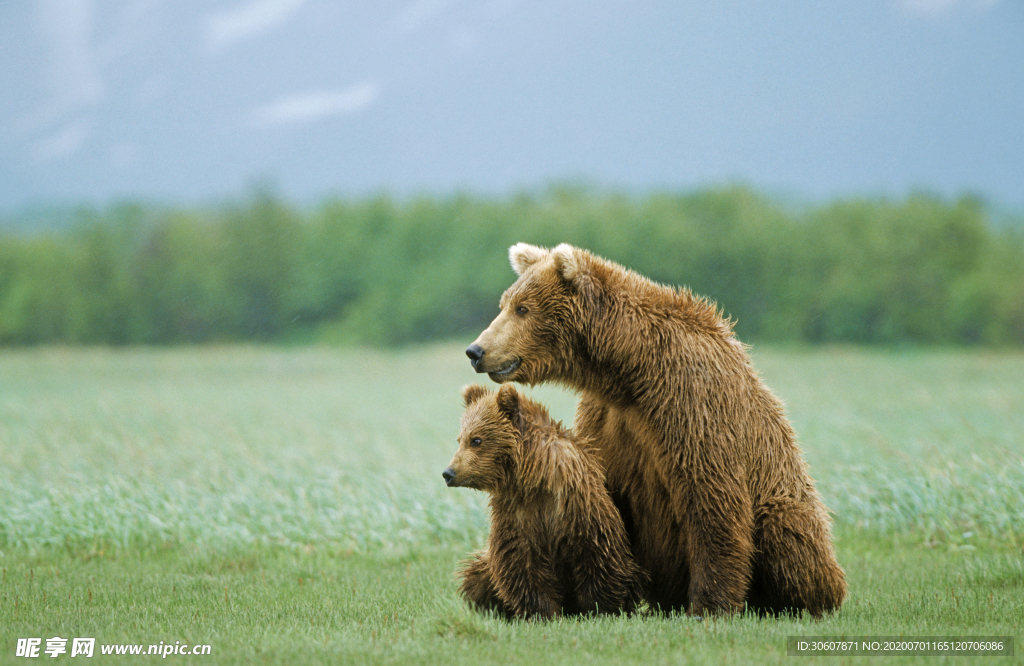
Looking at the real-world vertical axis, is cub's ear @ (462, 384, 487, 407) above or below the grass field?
above

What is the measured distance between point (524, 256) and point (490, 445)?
118 cm

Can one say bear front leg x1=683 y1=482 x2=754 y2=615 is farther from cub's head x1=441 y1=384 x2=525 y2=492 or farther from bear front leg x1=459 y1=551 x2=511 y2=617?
bear front leg x1=459 y1=551 x2=511 y2=617

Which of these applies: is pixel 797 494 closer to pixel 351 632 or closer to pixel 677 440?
pixel 677 440

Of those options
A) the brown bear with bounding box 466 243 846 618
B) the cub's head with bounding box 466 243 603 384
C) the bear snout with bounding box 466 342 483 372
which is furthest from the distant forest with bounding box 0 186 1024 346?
the bear snout with bounding box 466 342 483 372

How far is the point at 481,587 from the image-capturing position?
5.97 metres

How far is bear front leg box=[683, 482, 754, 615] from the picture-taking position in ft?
17.7

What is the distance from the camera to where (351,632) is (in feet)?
18.3

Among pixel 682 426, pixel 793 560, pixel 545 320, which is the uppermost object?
pixel 545 320

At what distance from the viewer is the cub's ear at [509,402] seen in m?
5.55

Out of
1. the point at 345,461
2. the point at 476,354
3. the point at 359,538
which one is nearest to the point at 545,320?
the point at 476,354

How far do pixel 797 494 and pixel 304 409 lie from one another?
17360 millimetres

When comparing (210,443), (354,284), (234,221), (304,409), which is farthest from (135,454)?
(234,221)

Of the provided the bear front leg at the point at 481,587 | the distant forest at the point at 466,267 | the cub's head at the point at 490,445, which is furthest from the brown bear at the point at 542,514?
the distant forest at the point at 466,267

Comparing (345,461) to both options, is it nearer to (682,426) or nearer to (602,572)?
(602,572)
